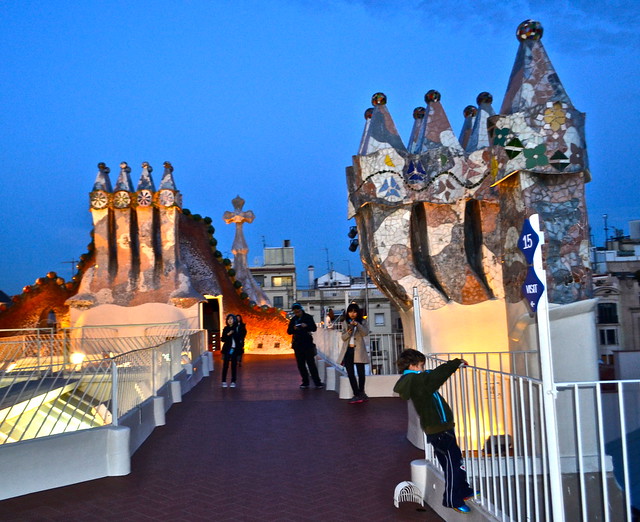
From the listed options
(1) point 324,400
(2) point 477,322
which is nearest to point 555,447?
(1) point 324,400

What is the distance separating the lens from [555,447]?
3.30 metres

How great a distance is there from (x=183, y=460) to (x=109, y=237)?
55.4ft

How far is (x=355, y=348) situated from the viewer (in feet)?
32.7

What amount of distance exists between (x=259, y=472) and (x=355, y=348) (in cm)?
393

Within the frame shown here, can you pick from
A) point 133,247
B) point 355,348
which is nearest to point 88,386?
point 355,348

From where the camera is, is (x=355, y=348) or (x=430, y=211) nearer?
(x=355, y=348)

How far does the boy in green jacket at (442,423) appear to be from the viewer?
4457mm

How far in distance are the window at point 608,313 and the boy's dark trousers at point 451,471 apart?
28728 millimetres

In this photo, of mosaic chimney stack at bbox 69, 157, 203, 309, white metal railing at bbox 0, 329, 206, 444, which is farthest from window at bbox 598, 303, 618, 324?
white metal railing at bbox 0, 329, 206, 444

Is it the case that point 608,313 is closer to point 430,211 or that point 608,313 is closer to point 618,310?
point 618,310

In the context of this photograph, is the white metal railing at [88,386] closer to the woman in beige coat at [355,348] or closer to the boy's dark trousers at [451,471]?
the woman in beige coat at [355,348]

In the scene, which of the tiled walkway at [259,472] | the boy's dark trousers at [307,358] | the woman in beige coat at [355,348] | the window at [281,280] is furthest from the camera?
the window at [281,280]

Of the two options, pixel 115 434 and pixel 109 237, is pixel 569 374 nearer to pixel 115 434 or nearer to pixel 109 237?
pixel 115 434

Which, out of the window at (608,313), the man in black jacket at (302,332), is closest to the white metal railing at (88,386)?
the man in black jacket at (302,332)
